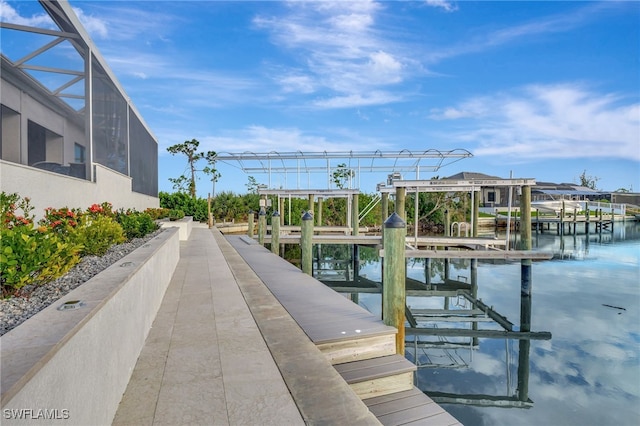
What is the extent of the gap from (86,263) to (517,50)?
19260 mm

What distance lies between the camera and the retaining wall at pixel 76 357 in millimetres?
1252

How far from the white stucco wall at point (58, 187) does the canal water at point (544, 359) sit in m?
6.73

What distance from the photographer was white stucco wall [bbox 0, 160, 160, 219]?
213 inches

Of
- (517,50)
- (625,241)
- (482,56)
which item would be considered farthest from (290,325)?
(625,241)

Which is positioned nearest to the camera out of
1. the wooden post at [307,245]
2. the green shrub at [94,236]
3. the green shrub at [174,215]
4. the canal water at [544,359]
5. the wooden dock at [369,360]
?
the wooden dock at [369,360]

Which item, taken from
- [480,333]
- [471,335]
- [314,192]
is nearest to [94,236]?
[471,335]

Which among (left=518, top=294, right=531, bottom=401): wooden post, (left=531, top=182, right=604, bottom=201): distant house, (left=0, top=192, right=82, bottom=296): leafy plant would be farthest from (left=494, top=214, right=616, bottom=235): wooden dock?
(left=0, top=192, right=82, bottom=296): leafy plant

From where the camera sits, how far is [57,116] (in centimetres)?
913

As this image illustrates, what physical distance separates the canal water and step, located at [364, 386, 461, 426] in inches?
85.2

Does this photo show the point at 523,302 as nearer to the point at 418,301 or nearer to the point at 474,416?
the point at 418,301

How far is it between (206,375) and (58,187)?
5.81 m

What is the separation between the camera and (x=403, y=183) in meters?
12.3

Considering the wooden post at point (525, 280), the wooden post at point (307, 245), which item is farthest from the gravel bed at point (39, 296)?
the wooden post at point (525, 280)

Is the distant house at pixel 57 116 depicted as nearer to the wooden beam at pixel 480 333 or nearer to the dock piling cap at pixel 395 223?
the dock piling cap at pixel 395 223
